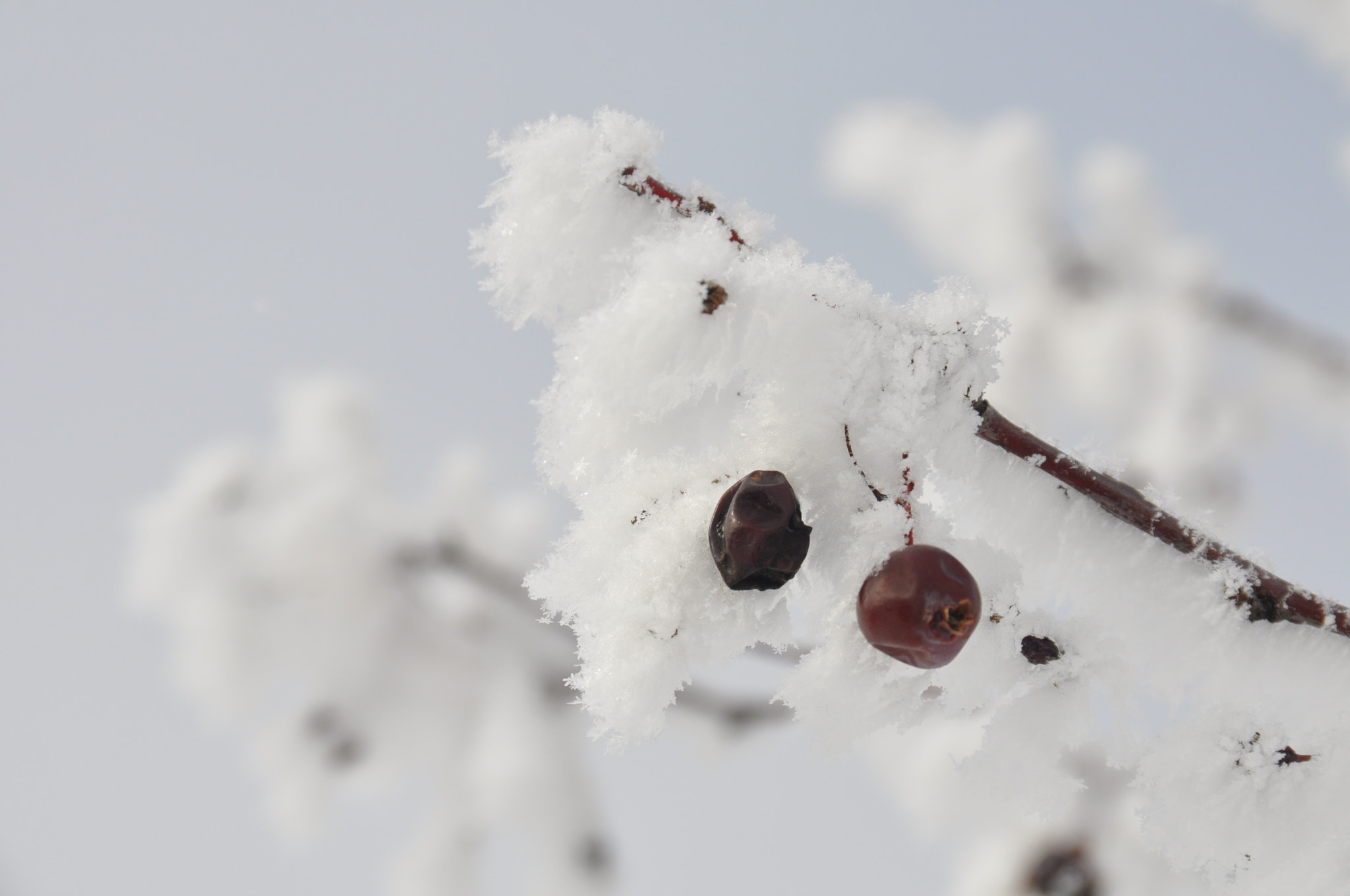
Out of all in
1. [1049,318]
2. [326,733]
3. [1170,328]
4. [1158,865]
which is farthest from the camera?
[326,733]

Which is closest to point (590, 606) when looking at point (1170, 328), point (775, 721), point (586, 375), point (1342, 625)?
point (586, 375)

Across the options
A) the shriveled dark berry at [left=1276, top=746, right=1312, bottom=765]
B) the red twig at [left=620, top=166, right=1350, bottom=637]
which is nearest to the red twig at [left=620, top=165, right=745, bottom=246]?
the red twig at [left=620, top=166, right=1350, bottom=637]

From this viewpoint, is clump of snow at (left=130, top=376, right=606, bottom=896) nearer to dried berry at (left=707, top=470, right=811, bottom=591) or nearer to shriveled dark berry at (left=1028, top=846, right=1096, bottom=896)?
shriveled dark berry at (left=1028, top=846, right=1096, bottom=896)

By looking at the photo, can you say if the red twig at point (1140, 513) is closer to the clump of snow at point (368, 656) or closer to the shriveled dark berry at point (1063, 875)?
the shriveled dark berry at point (1063, 875)

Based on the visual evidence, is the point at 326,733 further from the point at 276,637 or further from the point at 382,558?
the point at 382,558

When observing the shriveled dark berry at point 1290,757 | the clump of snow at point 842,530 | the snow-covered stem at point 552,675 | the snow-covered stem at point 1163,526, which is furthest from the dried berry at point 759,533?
the snow-covered stem at point 552,675

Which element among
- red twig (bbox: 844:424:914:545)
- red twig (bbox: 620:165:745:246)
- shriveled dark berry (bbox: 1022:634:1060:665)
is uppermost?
red twig (bbox: 620:165:745:246)
